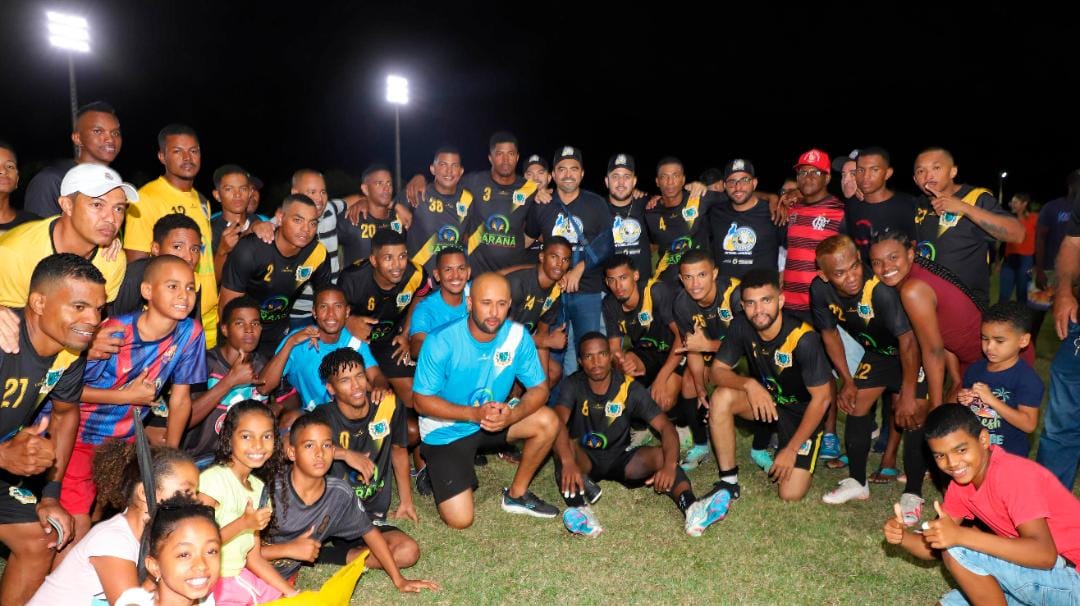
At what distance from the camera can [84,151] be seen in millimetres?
5480

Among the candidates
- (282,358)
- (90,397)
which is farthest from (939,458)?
(90,397)

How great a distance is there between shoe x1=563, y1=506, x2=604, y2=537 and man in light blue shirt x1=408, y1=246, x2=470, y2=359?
1.72 m

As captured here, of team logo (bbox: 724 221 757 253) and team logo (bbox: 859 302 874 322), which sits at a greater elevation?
team logo (bbox: 724 221 757 253)

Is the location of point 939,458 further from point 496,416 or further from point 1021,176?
point 1021,176

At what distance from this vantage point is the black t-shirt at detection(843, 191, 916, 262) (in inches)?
235

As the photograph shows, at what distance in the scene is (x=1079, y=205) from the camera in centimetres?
467

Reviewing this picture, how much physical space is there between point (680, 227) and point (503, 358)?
100 inches

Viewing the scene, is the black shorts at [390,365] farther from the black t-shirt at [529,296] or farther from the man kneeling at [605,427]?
the man kneeling at [605,427]

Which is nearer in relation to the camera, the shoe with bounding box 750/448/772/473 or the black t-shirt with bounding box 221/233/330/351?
the black t-shirt with bounding box 221/233/330/351

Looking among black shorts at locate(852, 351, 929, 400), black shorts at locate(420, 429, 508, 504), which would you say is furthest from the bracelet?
black shorts at locate(852, 351, 929, 400)

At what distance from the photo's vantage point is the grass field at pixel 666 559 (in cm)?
412

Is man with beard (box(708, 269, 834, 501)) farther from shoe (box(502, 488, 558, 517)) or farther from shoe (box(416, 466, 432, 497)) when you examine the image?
shoe (box(416, 466, 432, 497))

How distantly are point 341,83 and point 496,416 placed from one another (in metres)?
50.6

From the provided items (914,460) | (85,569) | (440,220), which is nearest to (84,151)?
Result: (440,220)
